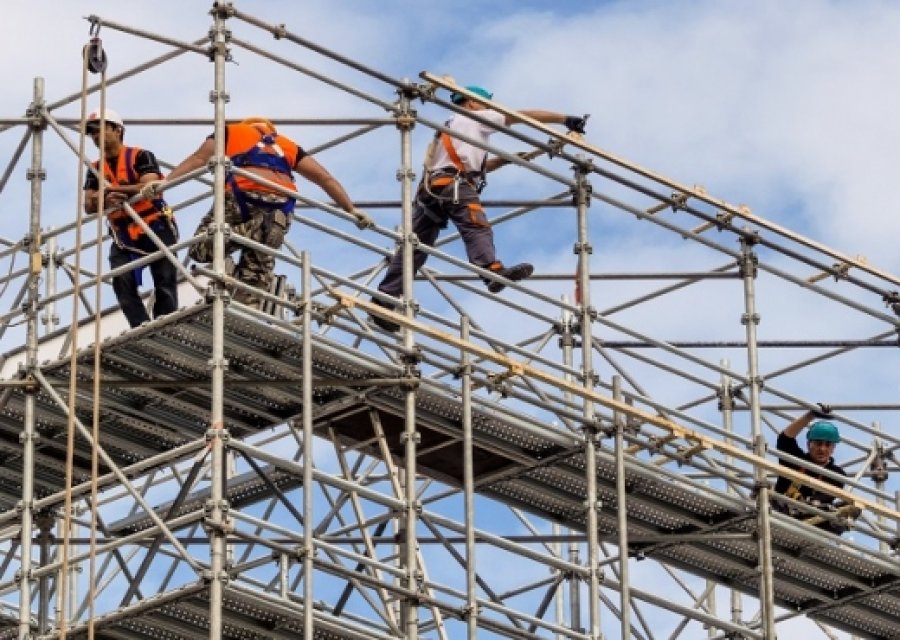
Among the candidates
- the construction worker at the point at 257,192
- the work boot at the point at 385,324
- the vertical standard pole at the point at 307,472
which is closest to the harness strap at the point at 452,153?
the work boot at the point at 385,324

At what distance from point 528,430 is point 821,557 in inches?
176

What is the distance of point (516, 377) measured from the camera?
3431cm

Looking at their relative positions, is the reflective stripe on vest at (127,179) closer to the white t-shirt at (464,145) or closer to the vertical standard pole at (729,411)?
the white t-shirt at (464,145)

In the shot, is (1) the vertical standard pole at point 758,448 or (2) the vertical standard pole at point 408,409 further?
(1) the vertical standard pole at point 758,448

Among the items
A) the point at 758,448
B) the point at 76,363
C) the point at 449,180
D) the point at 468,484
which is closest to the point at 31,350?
the point at 76,363

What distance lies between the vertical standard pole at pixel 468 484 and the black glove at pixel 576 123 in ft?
10.7

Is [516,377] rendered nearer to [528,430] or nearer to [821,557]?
[528,430]

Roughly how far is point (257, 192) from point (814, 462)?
8.20 metres

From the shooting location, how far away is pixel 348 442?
3406 centimetres

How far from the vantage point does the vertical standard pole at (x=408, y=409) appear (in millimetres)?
31891

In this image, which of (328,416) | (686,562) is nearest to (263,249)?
(328,416)

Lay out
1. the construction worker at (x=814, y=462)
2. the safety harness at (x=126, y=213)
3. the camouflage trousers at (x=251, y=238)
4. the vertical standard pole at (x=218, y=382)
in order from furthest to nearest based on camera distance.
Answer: the construction worker at (x=814, y=462), the safety harness at (x=126, y=213), the camouflage trousers at (x=251, y=238), the vertical standard pole at (x=218, y=382)

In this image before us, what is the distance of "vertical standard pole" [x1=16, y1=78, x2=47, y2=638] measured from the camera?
32000 millimetres

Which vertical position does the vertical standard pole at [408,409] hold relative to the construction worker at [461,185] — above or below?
below
